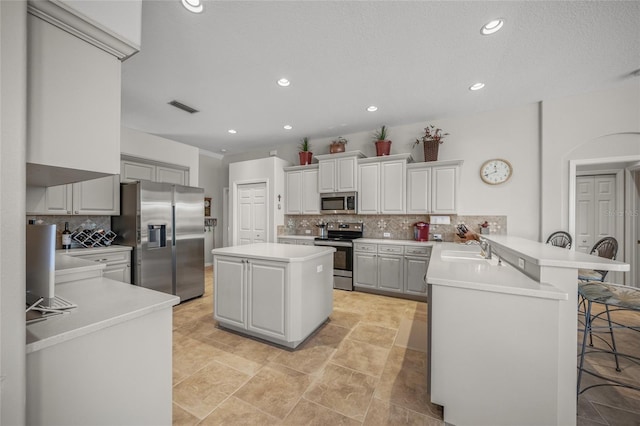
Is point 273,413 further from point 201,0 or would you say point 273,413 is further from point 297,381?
point 201,0

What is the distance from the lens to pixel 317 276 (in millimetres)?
2590

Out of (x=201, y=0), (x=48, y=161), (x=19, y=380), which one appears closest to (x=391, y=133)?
(x=201, y=0)

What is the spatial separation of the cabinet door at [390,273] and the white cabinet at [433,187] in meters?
0.86

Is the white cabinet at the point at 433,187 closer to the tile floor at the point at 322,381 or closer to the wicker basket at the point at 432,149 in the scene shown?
the wicker basket at the point at 432,149

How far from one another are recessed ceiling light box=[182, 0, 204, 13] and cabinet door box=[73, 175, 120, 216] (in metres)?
2.51

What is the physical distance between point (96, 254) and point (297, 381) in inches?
112

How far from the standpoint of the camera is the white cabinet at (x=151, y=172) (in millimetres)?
3473

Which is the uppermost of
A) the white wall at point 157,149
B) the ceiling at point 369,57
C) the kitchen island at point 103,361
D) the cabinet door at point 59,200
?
the ceiling at point 369,57

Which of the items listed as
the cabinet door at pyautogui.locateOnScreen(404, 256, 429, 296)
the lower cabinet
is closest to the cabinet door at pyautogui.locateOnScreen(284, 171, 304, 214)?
the lower cabinet

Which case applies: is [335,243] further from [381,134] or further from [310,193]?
[381,134]

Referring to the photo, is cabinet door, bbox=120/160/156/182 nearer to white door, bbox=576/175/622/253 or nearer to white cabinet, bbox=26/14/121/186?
white cabinet, bbox=26/14/121/186

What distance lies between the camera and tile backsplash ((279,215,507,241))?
385 cm

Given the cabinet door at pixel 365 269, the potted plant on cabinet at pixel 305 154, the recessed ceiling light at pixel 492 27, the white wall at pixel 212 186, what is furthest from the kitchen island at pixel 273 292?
the white wall at pixel 212 186

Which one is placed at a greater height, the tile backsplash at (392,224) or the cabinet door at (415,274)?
the tile backsplash at (392,224)
